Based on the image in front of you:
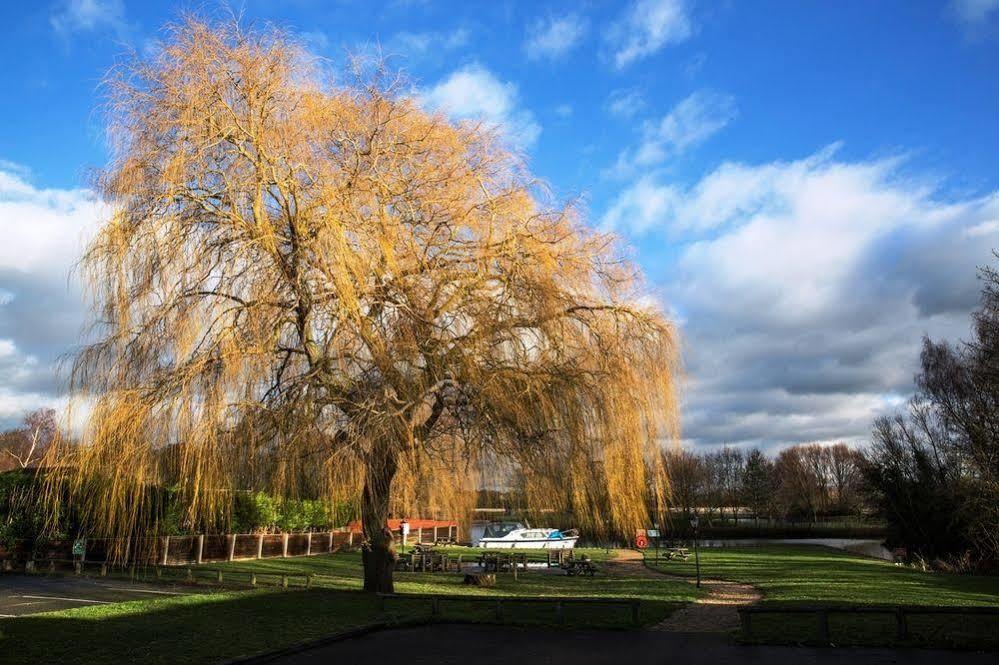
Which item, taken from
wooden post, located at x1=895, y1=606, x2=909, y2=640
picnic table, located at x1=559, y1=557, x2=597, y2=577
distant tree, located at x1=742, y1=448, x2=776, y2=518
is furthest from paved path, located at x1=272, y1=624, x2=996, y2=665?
distant tree, located at x1=742, y1=448, x2=776, y2=518

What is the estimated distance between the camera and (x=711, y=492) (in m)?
72.1

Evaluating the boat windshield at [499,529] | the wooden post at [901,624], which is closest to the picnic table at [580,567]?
the wooden post at [901,624]

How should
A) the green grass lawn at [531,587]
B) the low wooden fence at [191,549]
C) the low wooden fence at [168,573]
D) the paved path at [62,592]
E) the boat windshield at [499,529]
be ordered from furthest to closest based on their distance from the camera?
the boat windshield at [499,529] → the low wooden fence at [191,549] → the low wooden fence at [168,573] → the green grass lawn at [531,587] → the paved path at [62,592]

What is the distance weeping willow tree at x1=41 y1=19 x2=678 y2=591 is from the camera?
36.7 feet

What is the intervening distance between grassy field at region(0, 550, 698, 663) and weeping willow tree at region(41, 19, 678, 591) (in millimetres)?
1632

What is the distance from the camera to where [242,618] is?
39.2ft

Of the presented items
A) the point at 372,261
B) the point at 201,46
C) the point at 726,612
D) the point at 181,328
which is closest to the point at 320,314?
the point at 372,261

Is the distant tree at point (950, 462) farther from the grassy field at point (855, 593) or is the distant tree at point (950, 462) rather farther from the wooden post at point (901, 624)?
the wooden post at point (901, 624)

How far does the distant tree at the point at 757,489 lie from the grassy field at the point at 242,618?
62.0 meters

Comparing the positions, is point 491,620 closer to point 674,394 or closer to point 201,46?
point 674,394

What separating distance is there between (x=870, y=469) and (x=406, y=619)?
27.5 metres

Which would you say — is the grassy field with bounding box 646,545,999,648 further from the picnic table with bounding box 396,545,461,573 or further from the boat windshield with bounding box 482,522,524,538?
the boat windshield with bounding box 482,522,524,538

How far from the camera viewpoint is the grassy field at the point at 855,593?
34.8 ft

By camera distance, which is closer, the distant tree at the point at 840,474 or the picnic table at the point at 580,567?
the picnic table at the point at 580,567
